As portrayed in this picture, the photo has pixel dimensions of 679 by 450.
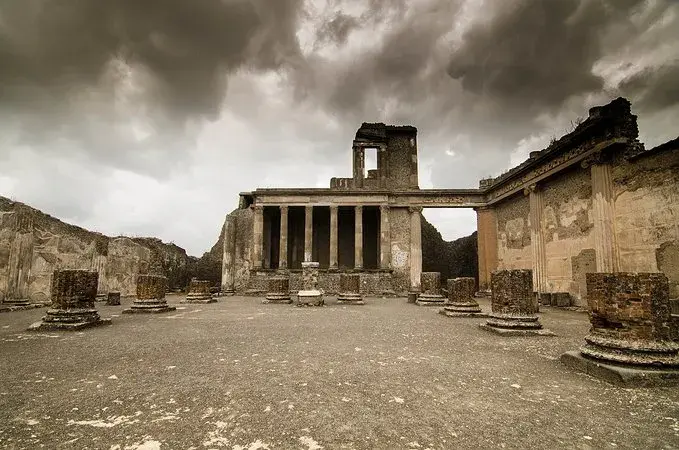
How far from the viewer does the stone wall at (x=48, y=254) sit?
10.4 m

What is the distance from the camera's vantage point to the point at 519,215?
1580 cm

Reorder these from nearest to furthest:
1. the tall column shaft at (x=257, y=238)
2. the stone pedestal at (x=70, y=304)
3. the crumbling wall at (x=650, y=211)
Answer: the stone pedestal at (x=70, y=304), the crumbling wall at (x=650, y=211), the tall column shaft at (x=257, y=238)

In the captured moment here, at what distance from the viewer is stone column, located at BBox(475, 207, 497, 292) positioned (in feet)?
57.9

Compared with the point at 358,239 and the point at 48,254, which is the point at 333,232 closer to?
the point at 358,239

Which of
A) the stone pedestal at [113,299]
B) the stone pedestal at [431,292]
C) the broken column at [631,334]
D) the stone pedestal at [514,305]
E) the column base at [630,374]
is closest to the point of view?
the column base at [630,374]

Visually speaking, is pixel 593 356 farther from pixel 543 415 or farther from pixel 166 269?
pixel 166 269

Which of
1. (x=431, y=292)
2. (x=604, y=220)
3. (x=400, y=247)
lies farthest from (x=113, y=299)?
(x=604, y=220)

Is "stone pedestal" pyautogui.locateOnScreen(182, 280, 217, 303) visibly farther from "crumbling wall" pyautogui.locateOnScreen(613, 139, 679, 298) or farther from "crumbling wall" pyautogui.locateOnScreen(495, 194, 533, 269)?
"crumbling wall" pyautogui.locateOnScreen(613, 139, 679, 298)

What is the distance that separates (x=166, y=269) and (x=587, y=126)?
2018 centimetres

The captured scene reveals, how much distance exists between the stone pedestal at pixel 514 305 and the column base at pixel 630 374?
2.27 m

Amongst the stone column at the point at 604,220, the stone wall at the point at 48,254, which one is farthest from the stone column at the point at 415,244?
the stone wall at the point at 48,254

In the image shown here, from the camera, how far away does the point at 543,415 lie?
2.32 metres

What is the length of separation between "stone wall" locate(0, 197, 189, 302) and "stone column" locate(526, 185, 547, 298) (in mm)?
16975

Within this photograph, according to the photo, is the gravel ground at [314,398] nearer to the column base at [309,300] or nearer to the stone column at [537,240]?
the column base at [309,300]
